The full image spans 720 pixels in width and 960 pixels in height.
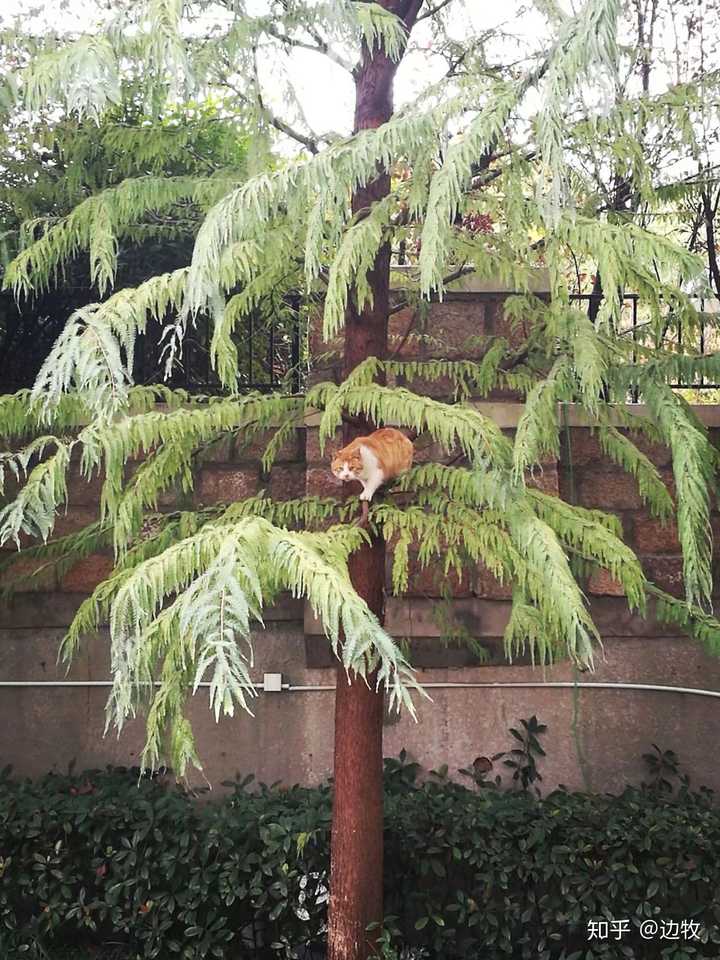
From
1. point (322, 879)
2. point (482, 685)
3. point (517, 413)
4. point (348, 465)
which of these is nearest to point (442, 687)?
point (482, 685)

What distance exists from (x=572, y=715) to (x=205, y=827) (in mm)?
1877

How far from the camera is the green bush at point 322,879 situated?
3639 mm

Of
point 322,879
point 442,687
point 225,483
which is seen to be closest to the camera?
point 322,879

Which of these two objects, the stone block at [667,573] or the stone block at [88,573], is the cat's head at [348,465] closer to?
the stone block at [88,573]

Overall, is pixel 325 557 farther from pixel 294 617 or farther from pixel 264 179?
pixel 294 617

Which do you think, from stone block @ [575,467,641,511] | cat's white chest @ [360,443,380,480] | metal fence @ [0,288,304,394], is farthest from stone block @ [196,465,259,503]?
cat's white chest @ [360,443,380,480]

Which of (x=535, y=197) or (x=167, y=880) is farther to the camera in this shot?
(x=167, y=880)

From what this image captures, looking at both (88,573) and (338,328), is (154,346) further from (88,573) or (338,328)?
(338,328)

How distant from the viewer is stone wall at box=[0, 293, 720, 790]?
4570mm

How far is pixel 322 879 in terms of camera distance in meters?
3.70

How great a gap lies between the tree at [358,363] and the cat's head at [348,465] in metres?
0.15

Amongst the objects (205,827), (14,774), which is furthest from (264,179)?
(14,774)

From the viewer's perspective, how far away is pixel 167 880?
3727 millimetres

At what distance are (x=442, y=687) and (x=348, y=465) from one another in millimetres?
1978
